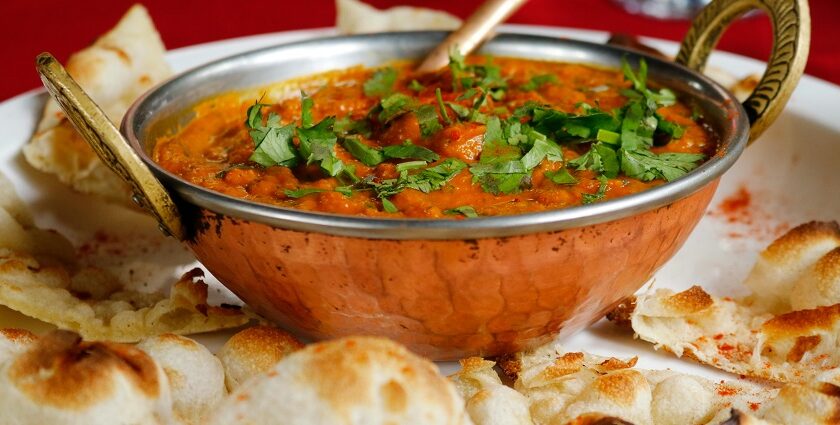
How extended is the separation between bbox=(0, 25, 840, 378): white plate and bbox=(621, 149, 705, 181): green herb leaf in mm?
580

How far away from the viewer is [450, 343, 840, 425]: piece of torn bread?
1.86 metres

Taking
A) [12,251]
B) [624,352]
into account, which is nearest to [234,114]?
[12,251]

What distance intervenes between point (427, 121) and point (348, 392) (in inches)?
41.8

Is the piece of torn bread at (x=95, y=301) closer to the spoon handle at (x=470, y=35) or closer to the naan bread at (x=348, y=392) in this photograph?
the naan bread at (x=348, y=392)

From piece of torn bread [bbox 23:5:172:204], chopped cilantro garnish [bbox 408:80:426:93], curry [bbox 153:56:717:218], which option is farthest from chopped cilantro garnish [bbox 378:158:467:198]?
piece of torn bread [bbox 23:5:172:204]

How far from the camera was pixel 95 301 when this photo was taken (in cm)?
260

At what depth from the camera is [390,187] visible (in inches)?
87.4

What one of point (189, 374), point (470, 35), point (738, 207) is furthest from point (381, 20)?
point (189, 374)

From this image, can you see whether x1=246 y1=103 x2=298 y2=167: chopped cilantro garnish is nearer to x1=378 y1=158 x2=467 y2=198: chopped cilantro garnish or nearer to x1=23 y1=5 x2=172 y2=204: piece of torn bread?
x1=378 y1=158 x2=467 y2=198: chopped cilantro garnish

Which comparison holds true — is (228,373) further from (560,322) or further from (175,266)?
(175,266)

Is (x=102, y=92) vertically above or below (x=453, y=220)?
below

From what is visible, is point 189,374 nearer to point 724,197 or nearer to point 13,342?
point 13,342

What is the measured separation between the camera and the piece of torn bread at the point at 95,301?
239 centimetres

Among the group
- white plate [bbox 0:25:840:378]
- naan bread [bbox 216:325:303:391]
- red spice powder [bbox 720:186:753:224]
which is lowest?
red spice powder [bbox 720:186:753:224]
